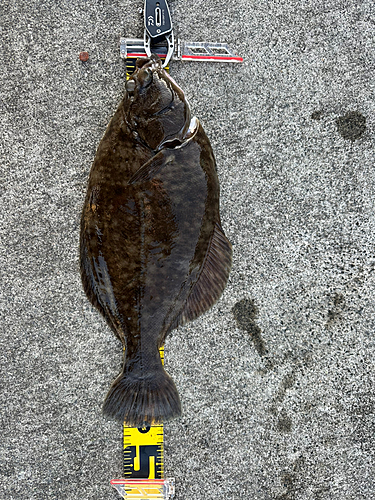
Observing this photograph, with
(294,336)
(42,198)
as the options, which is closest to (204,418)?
(294,336)

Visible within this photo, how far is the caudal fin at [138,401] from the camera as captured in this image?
1.47m

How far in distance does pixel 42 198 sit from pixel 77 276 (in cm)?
45

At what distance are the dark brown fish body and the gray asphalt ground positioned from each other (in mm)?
292

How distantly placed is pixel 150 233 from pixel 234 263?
600 mm

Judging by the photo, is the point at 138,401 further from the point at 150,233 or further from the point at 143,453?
the point at 150,233

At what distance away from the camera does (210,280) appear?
1543mm

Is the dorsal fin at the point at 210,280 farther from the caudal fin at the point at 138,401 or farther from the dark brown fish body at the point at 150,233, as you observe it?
the caudal fin at the point at 138,401

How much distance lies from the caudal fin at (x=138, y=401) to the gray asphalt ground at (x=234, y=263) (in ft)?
0.90

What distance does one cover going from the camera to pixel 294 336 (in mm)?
1775

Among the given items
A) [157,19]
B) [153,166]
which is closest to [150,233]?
[153,166]

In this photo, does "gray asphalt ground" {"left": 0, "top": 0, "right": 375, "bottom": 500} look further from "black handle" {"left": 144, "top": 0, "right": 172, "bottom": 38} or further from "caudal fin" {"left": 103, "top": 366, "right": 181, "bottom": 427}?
"caudal fin" {"left": 103, "top": 366, "right": 181, "bottom": 427}

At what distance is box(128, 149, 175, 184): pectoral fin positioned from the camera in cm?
129

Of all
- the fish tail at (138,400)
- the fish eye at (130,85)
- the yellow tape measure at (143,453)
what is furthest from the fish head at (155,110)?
the yellow tape measure at (143,453)

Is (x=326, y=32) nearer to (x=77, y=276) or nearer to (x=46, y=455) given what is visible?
(x=77, y=276)
